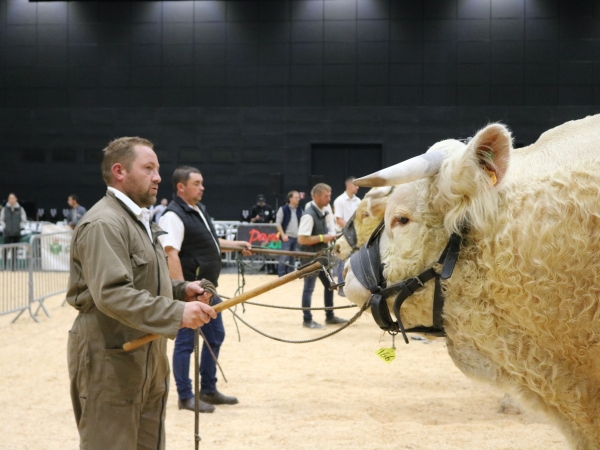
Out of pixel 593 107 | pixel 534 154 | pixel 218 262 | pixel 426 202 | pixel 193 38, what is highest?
pixel 193 38

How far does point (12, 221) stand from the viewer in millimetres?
17484

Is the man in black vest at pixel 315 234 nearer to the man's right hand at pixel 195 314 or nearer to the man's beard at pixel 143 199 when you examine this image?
the man's beard at pixel 143 199

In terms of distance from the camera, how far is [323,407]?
6.32 meters

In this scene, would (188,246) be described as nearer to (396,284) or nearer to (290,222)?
(396,284)

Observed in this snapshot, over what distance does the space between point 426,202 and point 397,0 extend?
20030mm

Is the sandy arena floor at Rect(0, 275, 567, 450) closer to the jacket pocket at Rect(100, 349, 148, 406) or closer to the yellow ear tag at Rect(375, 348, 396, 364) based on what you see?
the yellow ear tag at Rect(375, 348, 396, 364)

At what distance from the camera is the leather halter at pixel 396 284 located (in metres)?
2.48

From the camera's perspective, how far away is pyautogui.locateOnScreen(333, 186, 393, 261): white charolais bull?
7.08 m

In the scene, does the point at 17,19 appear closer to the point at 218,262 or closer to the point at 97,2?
the point at 97,2

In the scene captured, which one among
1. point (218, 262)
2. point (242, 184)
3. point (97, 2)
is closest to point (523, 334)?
point (218, 262)

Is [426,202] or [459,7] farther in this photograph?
[459,7]

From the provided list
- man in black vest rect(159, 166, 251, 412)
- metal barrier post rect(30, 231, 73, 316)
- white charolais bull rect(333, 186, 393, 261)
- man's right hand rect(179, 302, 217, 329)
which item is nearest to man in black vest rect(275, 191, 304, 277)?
metal barrier post rect(30, 231, 73, 316)

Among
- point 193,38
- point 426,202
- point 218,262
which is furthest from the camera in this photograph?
point 193,38

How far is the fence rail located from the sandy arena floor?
170 cm
